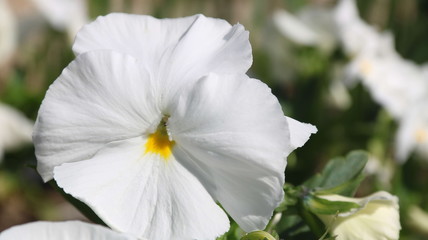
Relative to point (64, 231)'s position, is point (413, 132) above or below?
below

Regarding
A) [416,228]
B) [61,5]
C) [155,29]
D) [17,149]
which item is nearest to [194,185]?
[155,29]

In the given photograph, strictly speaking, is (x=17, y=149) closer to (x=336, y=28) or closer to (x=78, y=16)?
(x=78, y=16)

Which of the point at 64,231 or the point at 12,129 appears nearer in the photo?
the point at 64,231

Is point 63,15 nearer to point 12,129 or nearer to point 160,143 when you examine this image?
point 12,129

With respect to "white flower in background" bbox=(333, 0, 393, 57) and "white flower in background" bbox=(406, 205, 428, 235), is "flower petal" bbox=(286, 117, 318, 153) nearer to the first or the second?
"white flower in background" bbox=(406, 205, 428, 235)

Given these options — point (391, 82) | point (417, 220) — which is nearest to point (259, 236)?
point (417, 220)

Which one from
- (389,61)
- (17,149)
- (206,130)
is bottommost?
(17,149)

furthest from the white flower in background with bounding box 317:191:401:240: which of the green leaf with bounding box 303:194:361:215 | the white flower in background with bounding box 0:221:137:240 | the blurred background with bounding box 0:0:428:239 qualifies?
the blurred background with bounding box 0:0:428:239
